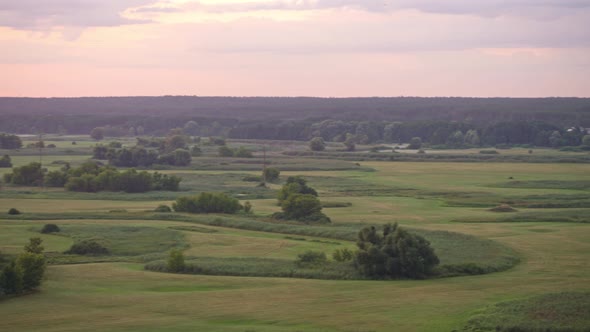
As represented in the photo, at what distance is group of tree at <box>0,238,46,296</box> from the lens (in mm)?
37156

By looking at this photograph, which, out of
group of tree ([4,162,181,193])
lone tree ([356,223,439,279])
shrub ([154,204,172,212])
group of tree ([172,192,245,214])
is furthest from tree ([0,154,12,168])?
lone tree ([356,223,439,279])

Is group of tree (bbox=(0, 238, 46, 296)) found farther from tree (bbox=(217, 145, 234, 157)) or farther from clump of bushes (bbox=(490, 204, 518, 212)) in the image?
tree (bbox=(217, 145, 234, 157))

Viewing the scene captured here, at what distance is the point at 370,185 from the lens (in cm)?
8931

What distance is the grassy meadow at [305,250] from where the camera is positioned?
33.0 m

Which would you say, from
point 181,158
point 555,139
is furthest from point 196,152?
point 555,139

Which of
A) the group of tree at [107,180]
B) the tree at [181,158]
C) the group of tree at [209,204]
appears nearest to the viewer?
the group of tree at [209,204]

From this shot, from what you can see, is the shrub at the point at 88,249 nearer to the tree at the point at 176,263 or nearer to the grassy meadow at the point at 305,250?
the grassy meadow at the point at 305,250

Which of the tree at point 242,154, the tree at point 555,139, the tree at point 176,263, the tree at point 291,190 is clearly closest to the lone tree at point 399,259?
the tree at point 176,263

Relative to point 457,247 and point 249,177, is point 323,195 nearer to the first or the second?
point 249,177

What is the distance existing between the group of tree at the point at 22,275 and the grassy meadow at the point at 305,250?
2.27ft

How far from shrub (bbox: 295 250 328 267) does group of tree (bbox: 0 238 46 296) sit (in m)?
12.3

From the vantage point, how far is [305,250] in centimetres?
5009

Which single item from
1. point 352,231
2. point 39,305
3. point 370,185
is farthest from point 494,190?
point 39,305

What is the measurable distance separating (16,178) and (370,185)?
3474cm
